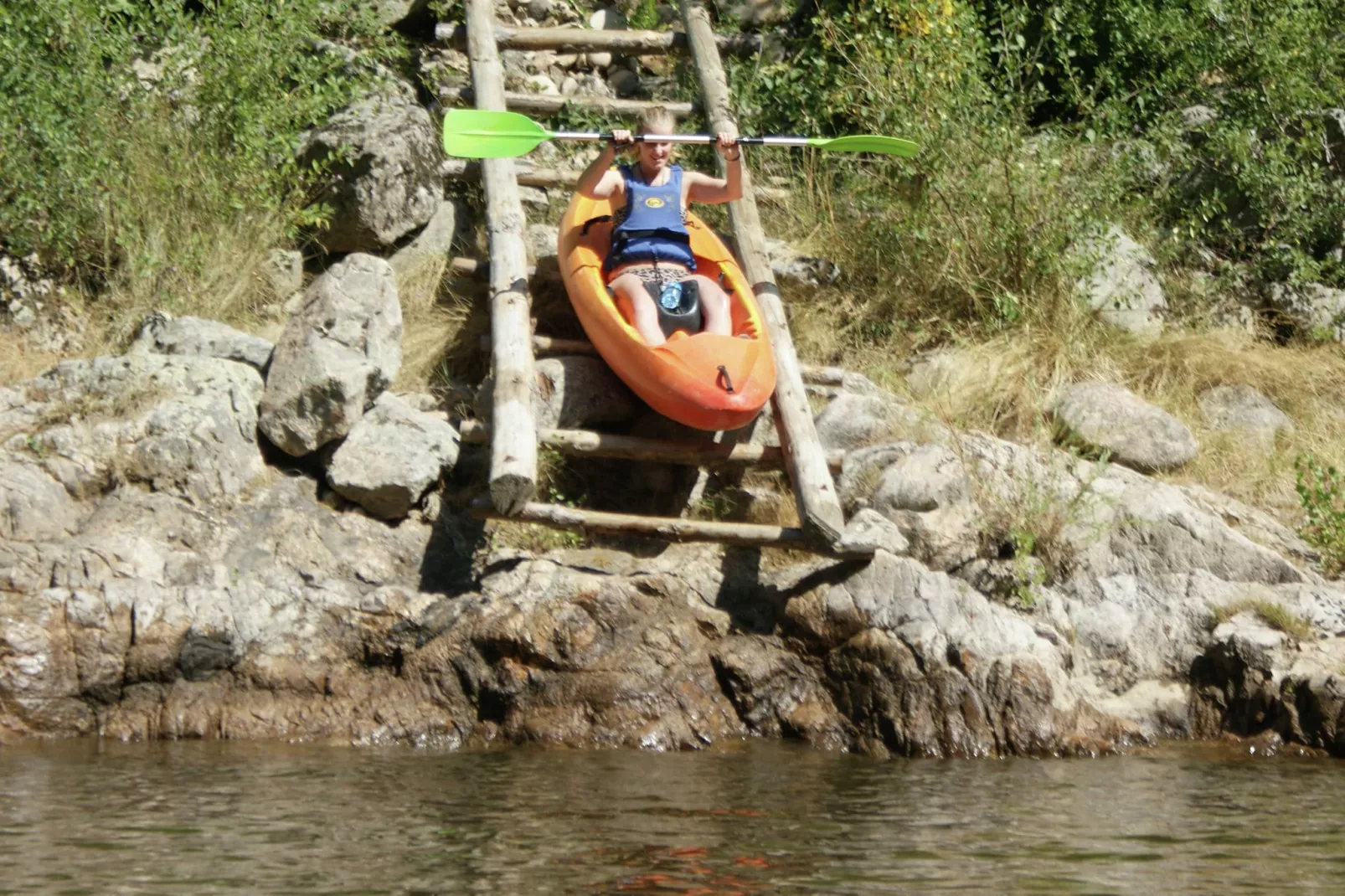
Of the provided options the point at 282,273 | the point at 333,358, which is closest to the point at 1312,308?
the point at 333,358

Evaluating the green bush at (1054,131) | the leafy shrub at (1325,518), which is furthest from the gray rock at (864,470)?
the leafy shrub at (1325,518)

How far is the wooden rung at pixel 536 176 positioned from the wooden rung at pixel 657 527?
8.03ft

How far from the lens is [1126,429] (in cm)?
741

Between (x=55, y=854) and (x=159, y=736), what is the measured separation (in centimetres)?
149

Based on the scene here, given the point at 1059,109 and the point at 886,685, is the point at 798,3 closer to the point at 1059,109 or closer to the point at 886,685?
the point at 1059,109

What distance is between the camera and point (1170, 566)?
6.54 metres

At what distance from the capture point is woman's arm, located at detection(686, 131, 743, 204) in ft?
24.5

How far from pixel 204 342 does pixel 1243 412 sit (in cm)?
498

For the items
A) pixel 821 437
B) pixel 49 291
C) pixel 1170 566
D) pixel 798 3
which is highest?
pixel 798 3

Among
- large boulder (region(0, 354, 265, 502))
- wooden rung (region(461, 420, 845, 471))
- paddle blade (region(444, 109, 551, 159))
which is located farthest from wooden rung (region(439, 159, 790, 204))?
large boulder (region(0, 354, 265, 502))

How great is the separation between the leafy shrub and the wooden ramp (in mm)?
2036

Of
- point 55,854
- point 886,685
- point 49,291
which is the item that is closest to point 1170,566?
point 886,685

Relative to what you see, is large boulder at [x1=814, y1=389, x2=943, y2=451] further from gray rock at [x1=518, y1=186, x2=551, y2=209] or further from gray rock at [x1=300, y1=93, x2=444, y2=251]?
gray rock at [x1=300, y1=93, x2=444, y2=251]

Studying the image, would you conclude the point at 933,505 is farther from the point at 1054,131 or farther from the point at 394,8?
the point at 394,8
